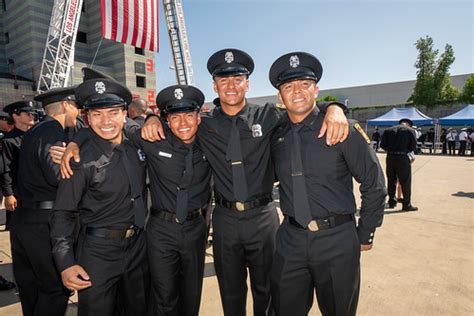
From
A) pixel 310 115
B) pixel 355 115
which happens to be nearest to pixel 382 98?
pixel 355 115

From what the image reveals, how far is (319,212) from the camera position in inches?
86.4

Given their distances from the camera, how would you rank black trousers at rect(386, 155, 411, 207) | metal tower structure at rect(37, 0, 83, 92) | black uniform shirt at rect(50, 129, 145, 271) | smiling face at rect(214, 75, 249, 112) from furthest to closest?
metal tower structure at rect(37, 0, 83, 92) → black trousers at rect(386, 155, 411, 207) → smiling face at rect(214, 75, 249, 112) → black uniform shirt at rect(50, 129, 145, 271)

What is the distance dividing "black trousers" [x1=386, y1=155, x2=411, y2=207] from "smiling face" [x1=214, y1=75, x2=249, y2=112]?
19.2ft

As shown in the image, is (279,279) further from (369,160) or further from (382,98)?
(382,98)

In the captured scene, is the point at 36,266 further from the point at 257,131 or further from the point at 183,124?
the point at 257,131

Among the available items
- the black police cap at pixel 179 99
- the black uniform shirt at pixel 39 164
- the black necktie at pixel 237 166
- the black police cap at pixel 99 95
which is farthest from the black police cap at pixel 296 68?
the black uniform shirt at pixel 39 164

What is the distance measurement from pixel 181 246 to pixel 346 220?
4.43ft

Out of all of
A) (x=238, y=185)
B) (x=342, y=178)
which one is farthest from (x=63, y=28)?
(x=342, y=178)

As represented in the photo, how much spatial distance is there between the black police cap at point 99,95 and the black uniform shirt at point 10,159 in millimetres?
3371

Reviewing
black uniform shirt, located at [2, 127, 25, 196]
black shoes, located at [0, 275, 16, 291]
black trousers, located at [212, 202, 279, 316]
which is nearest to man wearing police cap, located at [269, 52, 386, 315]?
black trousers, located at [212, 202, 279, 316]

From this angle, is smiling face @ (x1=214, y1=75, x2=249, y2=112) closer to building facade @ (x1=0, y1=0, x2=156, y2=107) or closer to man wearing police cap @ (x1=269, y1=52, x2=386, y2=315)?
man wearing police cap @ (x1=269, y1=52, x2=386, y2=315)

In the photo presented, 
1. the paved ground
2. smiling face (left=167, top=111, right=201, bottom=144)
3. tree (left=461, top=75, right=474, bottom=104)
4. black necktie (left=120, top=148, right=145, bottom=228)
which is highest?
tree (left=461, top=75, right=474, bottom=104)

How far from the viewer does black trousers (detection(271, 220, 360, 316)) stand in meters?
2.12

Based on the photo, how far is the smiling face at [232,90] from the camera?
271cm
